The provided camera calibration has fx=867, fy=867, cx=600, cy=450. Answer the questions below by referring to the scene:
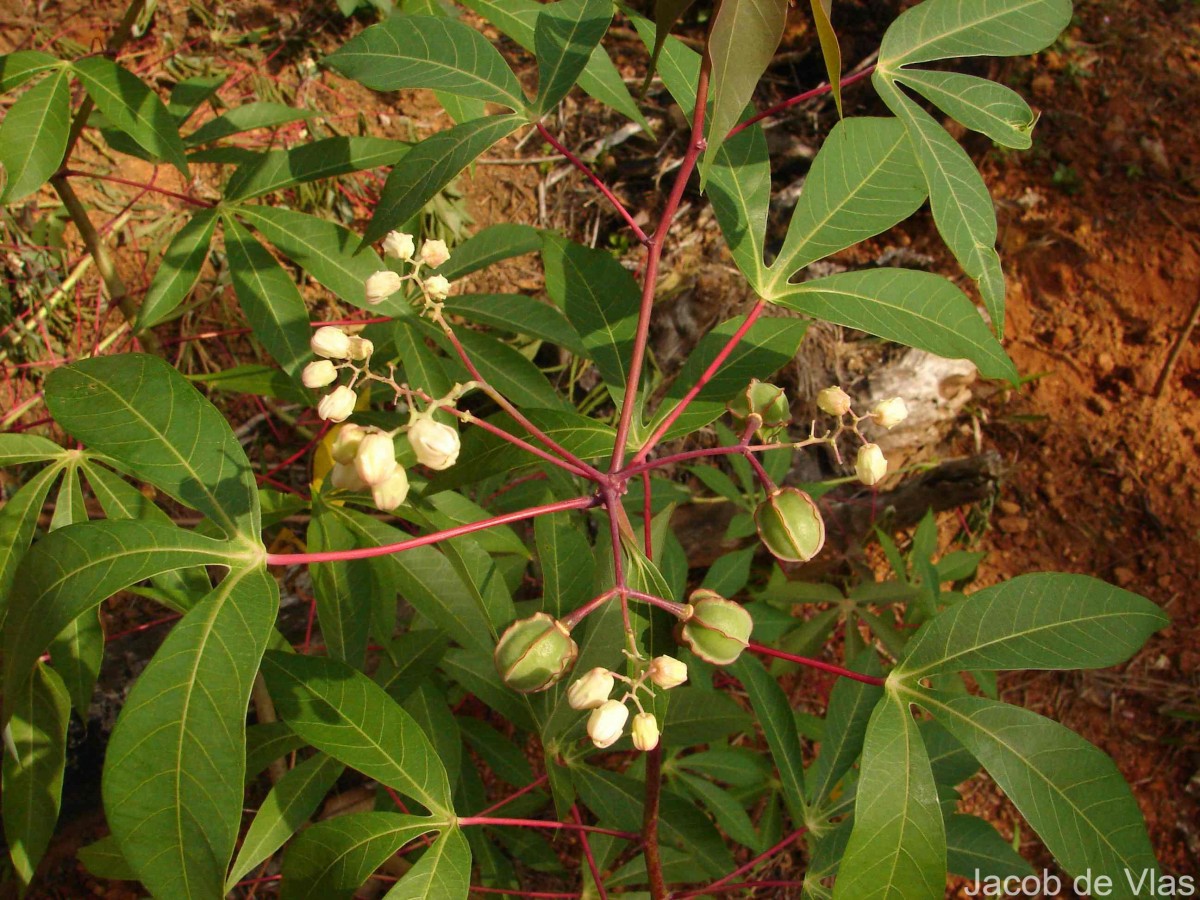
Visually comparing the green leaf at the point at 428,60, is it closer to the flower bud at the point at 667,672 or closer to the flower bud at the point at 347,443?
the flower bud at the point at 347,443

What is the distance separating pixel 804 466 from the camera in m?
2.56

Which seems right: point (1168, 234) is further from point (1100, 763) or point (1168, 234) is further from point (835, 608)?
point (1100, 763)

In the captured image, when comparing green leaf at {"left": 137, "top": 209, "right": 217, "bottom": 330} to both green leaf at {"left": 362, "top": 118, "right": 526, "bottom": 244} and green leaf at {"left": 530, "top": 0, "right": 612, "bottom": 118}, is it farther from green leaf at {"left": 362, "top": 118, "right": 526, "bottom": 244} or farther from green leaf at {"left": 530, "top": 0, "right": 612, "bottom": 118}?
green leaf at {"left": 530, "top": 0, "right": 612, "bottom": 118}

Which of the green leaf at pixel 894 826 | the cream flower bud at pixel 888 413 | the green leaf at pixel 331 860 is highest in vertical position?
the cream flower bud at pixel 888 413

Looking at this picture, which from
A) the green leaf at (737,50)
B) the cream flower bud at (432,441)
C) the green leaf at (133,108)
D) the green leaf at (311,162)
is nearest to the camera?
the green leaf at (737,50)

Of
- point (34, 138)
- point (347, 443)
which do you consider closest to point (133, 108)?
point (34, 138)

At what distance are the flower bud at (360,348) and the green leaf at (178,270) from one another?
536 millimetres

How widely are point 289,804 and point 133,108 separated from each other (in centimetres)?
103

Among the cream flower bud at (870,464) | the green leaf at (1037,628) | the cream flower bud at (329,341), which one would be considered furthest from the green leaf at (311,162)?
the green leaf at (1037,628)

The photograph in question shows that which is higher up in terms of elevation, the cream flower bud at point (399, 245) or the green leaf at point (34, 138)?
the green leaf at point (34, 138)

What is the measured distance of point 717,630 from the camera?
2.98 ft

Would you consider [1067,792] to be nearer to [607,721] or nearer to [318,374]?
[607,721]

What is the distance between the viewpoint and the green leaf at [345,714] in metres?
1.02

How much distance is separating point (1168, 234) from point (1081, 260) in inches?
12.2
